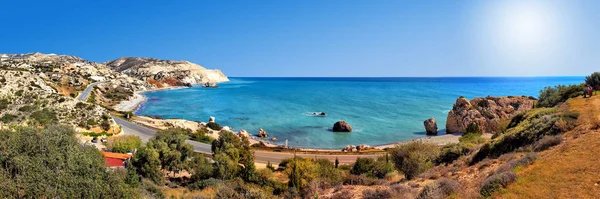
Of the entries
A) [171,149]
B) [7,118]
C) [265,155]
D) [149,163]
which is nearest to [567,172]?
[149,163]

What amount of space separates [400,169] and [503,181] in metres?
13.0

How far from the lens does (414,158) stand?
78.9ft

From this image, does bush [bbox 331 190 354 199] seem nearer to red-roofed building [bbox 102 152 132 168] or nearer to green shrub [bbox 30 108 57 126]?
red-roofed building [bbox 102 152 132 168]

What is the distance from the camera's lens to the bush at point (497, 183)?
519 inches

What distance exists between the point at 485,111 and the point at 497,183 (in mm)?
51032

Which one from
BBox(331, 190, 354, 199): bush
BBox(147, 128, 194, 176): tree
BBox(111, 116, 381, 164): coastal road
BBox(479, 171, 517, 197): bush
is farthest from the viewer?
BBox(111, 116, 381, 164): coastal road

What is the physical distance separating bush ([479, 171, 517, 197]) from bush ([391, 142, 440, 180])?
32.1ft

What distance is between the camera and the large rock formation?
57031 mm

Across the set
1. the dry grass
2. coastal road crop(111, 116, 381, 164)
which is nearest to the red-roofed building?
coastal road crop(111, 116, 381, 164)

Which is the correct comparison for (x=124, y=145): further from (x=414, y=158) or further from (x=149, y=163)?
(x=414, y=158)

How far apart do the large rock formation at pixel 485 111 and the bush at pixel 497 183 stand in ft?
157

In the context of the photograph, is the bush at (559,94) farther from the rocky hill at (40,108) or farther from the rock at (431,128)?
the rocky hill at (40,108)

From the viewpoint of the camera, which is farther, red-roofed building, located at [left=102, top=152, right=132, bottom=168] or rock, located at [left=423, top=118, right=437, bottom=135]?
rock, located at [left=423, top=118, right=437, bottom=135]

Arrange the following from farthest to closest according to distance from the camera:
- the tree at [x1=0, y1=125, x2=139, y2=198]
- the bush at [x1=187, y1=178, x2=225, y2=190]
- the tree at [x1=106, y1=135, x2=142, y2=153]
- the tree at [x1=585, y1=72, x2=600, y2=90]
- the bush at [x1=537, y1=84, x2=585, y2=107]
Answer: the tree at [x1=106, y1=135, x2=142, y2=153] → the tree at [x1=585, y1=72, x2=600, y2=90] → the bush at [x1=537, y1=84, x2=585, y2=107] → the bush at [x1=187, y1=178, x2=225, y2=190] → the tree at [x1=0, y1=125, x2=139, y2=198]
